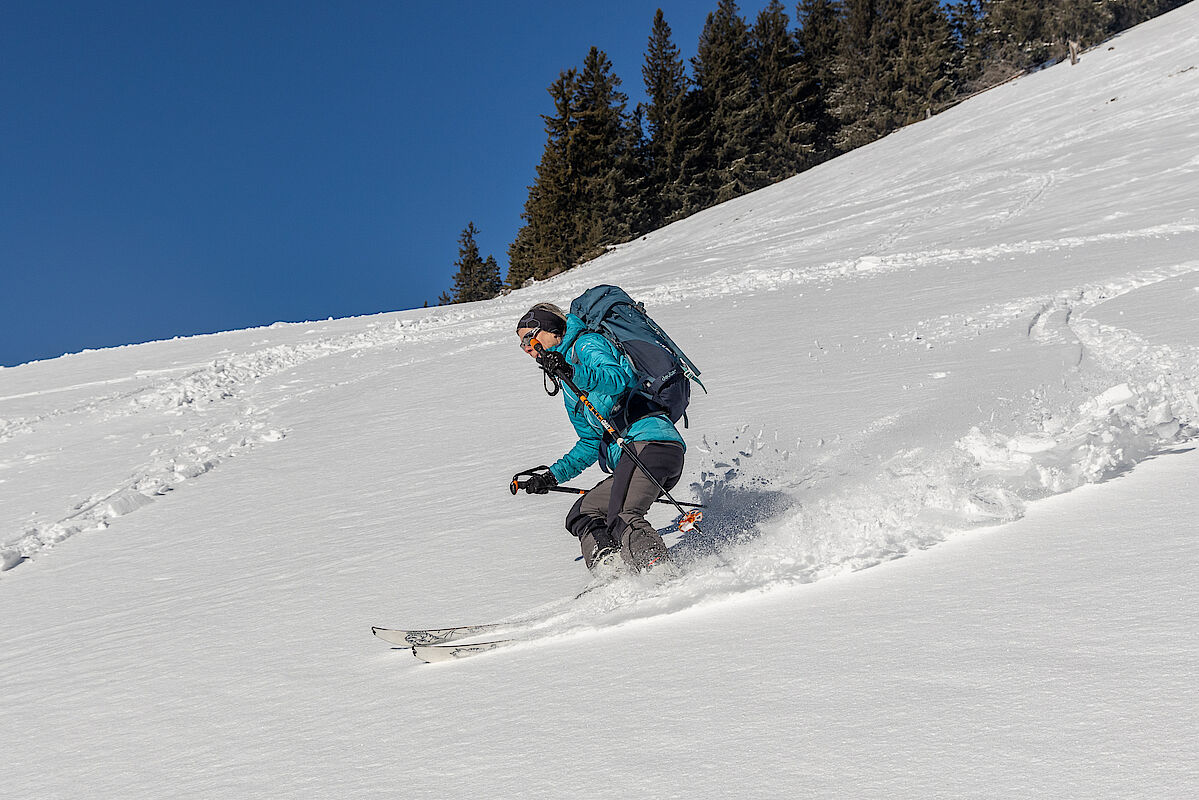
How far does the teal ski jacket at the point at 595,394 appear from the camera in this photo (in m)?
3.46

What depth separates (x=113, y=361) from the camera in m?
15.6

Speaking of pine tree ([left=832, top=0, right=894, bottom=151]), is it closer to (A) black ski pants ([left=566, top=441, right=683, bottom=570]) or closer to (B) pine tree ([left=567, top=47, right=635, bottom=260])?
(B) pine tree ([left=567, top=47, right=635, bottom=260])

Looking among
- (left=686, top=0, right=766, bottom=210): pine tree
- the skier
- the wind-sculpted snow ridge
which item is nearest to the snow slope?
the wind-sculpted snow ridge

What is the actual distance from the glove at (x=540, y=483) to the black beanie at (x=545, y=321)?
71 cm

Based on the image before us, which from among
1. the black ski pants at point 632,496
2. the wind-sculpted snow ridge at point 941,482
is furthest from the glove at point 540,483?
the wind-sculpted snow ridge at point 941,482

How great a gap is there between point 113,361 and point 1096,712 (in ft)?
56.9

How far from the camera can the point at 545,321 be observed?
3725 mm

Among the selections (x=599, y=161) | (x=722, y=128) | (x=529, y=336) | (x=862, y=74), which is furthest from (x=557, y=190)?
(x=529, y=336)

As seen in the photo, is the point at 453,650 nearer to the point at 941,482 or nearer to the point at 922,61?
the point at 941,482

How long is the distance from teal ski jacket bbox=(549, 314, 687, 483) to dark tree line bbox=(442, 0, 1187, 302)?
34079 mm

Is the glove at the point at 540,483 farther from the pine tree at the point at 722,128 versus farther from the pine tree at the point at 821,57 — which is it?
the pine tree at the point at 821,57

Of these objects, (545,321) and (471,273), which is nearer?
(545,321)

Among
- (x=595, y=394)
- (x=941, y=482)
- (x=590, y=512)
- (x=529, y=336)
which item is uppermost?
(x=529, y=336)

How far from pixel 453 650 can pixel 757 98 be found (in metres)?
50.4
